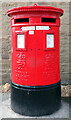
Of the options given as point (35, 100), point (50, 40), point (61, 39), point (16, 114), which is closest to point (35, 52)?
point (50, 40)

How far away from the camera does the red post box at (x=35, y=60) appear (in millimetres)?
2570

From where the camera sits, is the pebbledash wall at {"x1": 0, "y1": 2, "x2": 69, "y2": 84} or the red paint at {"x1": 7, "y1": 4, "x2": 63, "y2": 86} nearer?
the red paint at {"x1": 7, "y1": 4, "x2": 63, "y2": 86}

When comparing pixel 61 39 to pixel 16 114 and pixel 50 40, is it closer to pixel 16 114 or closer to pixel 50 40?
pixel 50 40

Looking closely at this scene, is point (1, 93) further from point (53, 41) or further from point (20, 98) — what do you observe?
point (53, 41)

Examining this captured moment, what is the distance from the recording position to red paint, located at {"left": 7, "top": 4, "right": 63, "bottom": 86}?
2.54 metres

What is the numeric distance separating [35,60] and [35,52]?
0.45 ft

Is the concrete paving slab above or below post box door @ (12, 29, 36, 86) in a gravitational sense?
below

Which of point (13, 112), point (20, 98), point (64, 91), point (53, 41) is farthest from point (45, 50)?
point (64, 91)

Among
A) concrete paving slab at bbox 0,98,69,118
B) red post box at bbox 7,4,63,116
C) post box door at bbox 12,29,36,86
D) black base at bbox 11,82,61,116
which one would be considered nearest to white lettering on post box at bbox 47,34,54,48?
red post box at bbox 7,4,63,116

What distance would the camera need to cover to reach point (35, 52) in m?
2.62

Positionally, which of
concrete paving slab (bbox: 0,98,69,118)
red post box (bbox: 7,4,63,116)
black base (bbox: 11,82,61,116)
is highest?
red post box (bbox: 7,4,63,116)

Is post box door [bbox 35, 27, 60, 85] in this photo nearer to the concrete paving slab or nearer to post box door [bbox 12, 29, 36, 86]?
post box door [bbox 12, 29, 36, 86]

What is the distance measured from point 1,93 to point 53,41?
204cm

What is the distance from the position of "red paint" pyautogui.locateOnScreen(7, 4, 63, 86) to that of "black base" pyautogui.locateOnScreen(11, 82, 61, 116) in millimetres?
107
